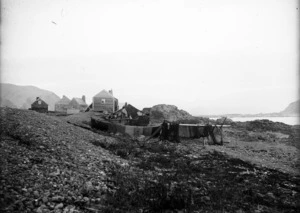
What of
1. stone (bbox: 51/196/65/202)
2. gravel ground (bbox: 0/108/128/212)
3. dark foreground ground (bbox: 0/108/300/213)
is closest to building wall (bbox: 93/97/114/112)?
dark foreground ground (bbox: 0/108/300/213)

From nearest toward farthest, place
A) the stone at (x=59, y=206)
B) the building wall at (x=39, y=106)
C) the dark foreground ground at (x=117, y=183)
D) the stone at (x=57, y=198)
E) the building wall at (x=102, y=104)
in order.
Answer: the stone at (x=59, y=206) < the stone at (x=57, y=198) < the dark foreground ground at (x=117, y=183) < the building wall at (x=102, y=104) < the building wall at (x=39, y=106)

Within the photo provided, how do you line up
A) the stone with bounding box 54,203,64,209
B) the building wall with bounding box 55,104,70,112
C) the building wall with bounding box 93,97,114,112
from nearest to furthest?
the stone with bounding box 54,203,64,209 < the building wall with bounding box 93,97,114,112 < the building wall with bounding box 55,104,70,112

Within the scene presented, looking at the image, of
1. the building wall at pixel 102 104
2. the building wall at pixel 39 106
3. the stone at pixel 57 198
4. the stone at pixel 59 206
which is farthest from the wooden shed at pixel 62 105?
the stone at pixel 59 206

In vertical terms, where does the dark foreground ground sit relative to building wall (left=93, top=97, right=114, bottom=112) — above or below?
below

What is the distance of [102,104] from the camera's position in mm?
47875

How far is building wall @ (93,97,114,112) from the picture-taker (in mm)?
47500

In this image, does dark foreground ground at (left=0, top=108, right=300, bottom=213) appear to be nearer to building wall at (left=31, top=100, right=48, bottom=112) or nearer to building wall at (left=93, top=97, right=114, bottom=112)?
building wall at (left=93, top=97, right=114, bottom=112)

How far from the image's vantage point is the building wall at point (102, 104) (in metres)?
47.5

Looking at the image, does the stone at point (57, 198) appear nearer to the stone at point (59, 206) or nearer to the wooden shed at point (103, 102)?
the stone at point (59, 206)

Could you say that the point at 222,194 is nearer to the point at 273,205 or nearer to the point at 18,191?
the point at 273,205

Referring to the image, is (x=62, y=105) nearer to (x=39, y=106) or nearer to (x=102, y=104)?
(x=39, y=106)

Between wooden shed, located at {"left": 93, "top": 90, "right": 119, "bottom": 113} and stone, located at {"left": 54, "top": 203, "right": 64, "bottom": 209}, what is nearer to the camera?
stone, located at {"left": 54, "top": 203, "right": 64, "bottom": 209}

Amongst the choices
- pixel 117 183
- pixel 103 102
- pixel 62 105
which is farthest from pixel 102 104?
pixel 117 183

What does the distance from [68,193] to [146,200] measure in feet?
6.24
